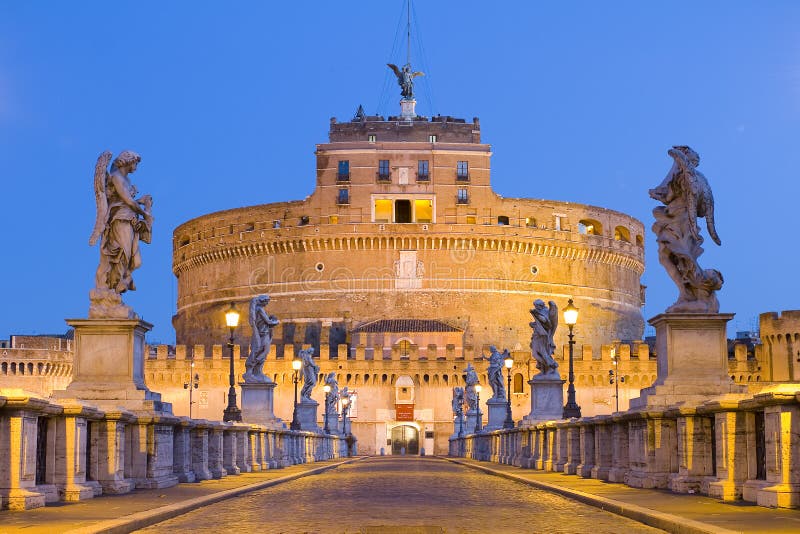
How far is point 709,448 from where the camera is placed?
12.8 metres

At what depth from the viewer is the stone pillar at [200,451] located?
55.6 feet

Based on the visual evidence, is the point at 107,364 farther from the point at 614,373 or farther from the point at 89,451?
the point at 614,373

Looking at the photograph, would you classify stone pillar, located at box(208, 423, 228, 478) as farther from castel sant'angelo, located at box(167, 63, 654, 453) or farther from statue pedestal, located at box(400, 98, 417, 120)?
statue pedestal, located at box(400, 98, 417, 120)

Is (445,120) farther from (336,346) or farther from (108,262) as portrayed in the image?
(108,262)

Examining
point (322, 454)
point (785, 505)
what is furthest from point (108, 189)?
point (322, 454)

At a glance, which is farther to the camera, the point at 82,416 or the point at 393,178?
the point at 393,178

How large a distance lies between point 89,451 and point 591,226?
8718 centimetres

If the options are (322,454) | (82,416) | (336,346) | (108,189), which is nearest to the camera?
(82,416)

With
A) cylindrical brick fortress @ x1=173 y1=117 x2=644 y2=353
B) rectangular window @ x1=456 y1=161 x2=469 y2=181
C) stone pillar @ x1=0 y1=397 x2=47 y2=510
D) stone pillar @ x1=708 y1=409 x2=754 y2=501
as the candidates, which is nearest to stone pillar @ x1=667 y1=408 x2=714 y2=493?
stone pillar @ x1=708 y1=409 x2=754 y2=501

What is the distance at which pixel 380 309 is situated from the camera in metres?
90.9

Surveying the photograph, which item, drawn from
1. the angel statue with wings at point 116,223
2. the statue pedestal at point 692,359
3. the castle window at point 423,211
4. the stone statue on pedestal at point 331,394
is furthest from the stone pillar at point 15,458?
the castle window at point 423,211

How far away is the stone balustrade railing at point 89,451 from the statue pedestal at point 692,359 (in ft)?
18.9

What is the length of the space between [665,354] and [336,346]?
7613cm

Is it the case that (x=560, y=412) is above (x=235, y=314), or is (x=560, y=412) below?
below
